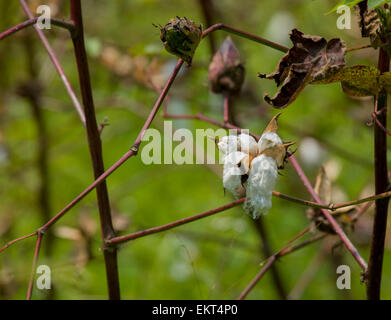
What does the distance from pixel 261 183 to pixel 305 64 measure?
0.39 feet

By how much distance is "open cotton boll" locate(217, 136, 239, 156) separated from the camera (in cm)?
49

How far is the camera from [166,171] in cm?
139

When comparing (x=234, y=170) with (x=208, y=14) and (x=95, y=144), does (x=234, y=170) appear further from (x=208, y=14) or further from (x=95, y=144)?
(x=208, y=14)

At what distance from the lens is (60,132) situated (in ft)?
5.68

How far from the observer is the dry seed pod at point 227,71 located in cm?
79

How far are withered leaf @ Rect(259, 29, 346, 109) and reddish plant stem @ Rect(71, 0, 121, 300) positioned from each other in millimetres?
199

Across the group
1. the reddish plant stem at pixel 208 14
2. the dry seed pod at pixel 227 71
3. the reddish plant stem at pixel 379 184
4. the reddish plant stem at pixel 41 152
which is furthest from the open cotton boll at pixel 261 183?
the reddish plant stem at pixel 41 152

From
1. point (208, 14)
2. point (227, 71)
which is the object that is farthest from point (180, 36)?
point (208, 14)

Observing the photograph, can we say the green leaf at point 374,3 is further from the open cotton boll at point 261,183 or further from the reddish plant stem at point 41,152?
the reddish plant stem at point 41,152

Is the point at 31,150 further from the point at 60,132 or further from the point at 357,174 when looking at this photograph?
the point at 357,174

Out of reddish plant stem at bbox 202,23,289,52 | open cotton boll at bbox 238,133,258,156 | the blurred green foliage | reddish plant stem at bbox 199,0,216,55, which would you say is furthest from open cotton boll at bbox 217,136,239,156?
reddish plant stem at bbox 199,0,216,55

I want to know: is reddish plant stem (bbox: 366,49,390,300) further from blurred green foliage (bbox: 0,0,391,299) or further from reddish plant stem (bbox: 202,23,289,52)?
blurred green foliage (bbox: 0,0,391,299)

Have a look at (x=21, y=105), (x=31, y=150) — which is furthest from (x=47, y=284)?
(x=21, y=105)
